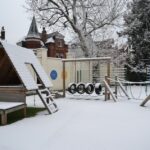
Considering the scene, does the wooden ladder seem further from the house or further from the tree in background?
the house

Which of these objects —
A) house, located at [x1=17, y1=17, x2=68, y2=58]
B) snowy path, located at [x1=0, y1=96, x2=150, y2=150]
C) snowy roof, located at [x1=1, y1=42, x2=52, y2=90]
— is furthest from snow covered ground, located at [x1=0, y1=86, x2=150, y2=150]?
house, located at [x1=17, y1=17, x2=68, y2=58]

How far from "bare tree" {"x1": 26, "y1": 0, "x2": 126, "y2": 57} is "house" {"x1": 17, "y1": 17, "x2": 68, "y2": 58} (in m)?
15.1

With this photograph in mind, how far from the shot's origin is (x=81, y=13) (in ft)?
63.6

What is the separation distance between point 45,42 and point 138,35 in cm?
1748

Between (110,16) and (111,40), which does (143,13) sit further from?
(110,16)

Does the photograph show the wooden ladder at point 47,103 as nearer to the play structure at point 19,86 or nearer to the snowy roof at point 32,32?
the play structure at point 19,86

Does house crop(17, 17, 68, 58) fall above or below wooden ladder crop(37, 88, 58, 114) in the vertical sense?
above

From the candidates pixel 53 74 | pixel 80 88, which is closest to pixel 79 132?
pixel 80 88

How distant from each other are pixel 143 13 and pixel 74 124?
2027 cm

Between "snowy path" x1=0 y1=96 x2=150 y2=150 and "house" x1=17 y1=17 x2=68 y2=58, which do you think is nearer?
"snowy path" x1=0 y1=96 x2=150 y2=150

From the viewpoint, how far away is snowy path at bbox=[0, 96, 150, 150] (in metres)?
4.65

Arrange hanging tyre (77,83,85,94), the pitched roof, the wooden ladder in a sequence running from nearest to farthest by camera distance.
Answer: the wooden ladder → hanging tyre (77,83,85,94) → the pitched roof

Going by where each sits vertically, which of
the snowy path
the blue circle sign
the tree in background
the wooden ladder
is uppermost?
the tree in background

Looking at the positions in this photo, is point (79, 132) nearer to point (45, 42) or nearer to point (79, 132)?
point (79, 132)
